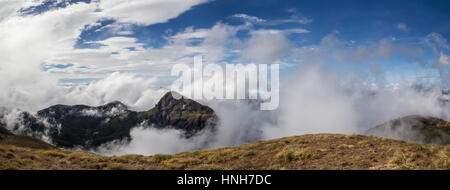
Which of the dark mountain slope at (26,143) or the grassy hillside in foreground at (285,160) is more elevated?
the grassy hillside in foreground at (285,160)

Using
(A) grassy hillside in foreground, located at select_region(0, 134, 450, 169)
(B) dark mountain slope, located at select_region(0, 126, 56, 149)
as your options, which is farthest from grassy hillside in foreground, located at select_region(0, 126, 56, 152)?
(A) grassy hillside in foreground, located at select_region(0, 134, 450, 169)

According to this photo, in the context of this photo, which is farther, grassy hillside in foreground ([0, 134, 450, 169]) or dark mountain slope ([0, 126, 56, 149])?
dark mountain slope ([0, 126, 56, 149])

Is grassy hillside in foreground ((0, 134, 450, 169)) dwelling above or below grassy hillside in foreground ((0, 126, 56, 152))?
above

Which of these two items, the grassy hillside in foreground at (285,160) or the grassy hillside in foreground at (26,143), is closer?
the grassy hillside in foreground at (285,160)

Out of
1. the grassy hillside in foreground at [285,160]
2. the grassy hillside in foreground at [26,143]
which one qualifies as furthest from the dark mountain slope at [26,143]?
the grassy hillside in foreground at [285,160]

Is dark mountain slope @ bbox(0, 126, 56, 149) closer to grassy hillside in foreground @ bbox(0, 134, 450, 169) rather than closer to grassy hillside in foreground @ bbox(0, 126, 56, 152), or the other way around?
grassy hillside in foreground @ bbox(0, 126, 56, 152)

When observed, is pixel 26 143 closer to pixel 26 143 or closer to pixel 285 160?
pixel 26 143

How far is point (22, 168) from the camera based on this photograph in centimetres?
1523

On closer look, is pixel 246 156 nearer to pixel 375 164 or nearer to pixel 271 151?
pixel 271 151

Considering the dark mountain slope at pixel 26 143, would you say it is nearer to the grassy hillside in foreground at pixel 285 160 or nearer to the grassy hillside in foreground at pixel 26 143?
the grassy hillside in foreground at pixel 26 143

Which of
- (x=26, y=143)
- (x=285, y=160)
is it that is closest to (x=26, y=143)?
(x=26, y=143)
